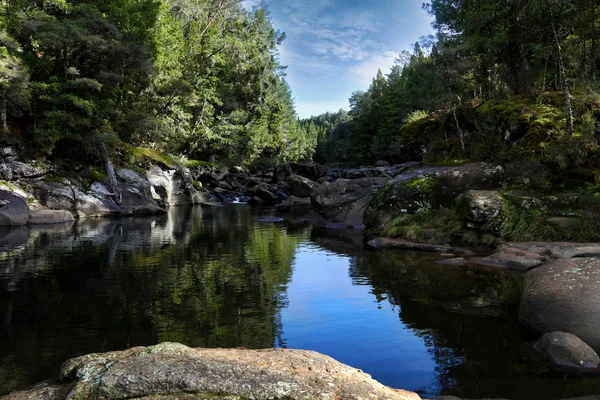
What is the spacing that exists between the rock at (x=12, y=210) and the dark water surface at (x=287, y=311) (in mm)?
8385

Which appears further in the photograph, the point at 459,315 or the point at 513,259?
the point at 513,259

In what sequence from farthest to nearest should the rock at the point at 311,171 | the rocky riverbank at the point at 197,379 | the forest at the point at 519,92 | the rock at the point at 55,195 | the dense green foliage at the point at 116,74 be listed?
the rock at the point at 311,171 → the dense green foliage at the point at 116,74 → the rock at the point at 55,195 → the forest at the point at 519,92 → the rocky riverbank at the point at 197,379

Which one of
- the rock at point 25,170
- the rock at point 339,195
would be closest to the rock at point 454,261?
the rock at point 339,195

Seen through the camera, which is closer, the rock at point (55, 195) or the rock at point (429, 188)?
the rock at point (429, 188)

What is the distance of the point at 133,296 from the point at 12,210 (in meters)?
16.8

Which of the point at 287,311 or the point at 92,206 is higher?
the point at 92,206

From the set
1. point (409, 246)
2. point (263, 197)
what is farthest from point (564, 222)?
point (263, 197)

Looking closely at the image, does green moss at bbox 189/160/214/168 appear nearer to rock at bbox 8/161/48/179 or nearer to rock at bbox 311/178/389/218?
rock at bbox 8/161/48/179

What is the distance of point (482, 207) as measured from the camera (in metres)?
12.4

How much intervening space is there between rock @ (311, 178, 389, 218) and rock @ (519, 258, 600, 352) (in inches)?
600

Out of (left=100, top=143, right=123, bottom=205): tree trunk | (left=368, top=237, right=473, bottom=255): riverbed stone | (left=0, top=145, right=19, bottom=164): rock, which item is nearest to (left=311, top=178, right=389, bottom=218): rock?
(left=368, top=237, right=473, bottom=255): riverbed stone

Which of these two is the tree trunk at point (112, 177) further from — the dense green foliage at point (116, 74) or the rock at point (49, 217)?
the rock at point (49, 217)

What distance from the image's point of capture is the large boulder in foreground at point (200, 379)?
9.55 ft

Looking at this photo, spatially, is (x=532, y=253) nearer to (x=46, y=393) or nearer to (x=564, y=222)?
(x=564, y=222)
